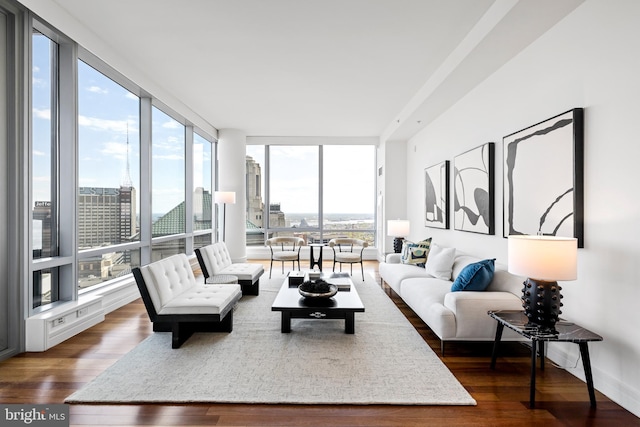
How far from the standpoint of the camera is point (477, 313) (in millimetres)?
2953

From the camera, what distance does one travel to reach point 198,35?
12.0 feet

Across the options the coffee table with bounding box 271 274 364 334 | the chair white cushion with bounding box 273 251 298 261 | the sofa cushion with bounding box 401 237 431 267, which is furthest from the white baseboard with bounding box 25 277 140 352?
the sofa cushion with bounding box 401 237 431 267

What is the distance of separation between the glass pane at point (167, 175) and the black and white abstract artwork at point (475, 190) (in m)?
4.59

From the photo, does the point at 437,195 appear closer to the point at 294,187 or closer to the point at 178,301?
the point at 294,187

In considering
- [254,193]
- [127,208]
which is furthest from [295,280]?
[254,193]

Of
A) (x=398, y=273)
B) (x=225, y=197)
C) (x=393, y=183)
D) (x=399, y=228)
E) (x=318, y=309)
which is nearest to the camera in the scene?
(x=318, y=309)

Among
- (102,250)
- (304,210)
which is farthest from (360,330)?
(304,210)

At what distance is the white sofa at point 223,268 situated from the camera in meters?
4.67

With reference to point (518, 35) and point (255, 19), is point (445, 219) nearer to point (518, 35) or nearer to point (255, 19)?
point (518, 35)

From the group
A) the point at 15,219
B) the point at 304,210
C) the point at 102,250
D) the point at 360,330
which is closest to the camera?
the point at 15,219

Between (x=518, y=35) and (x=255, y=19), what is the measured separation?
7.88 ft

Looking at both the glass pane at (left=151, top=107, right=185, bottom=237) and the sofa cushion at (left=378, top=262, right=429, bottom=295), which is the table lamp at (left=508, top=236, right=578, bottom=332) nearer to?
the sofa cushion at (left=378, top=262, right=429, bottom=295)

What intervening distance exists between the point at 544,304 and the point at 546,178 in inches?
45.9

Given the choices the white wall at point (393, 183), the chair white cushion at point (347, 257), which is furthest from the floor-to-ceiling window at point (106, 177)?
the white wall at point (393, 183)
